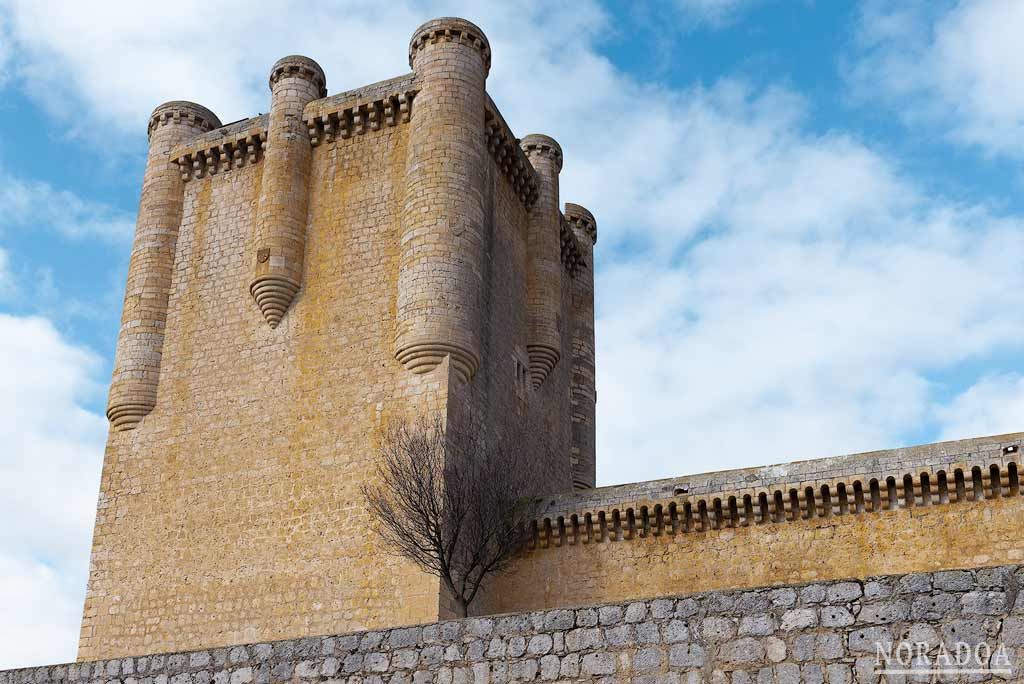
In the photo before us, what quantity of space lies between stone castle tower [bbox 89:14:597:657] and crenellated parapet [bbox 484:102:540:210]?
0.12 feet

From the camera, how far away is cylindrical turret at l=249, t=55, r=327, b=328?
731 inches

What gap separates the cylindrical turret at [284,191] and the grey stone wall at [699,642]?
1129cm

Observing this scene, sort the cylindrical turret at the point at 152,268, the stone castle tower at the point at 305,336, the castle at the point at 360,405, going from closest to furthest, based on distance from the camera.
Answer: the castle at the point at 360,405 < the stone castle tower at the point at 305,336 < the cylindrical turret at the point at 152,268

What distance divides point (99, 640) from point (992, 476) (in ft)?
41.2

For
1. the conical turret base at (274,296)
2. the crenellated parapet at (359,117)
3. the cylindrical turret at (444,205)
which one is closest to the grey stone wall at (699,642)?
the cylindrical turret at (444,205)

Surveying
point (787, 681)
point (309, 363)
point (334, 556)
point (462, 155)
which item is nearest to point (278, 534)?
point (334, 556)

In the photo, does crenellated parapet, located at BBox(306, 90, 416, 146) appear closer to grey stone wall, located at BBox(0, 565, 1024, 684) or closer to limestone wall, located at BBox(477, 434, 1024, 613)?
limestone wall, located at BBox(477, 434, 1024, 613)

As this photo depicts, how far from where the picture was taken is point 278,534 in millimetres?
16766

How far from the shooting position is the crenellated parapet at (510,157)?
19.8 m

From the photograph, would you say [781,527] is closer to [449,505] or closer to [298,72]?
[449,505]

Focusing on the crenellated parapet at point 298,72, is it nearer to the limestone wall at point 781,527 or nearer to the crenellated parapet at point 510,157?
the crenellated parapet at point 510,157

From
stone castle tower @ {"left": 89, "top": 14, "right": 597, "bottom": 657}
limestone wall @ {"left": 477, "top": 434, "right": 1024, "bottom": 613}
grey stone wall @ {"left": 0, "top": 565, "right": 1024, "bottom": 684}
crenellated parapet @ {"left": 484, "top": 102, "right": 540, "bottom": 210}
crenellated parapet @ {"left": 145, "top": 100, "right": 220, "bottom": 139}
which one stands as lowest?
grey stone wall @ {"left": 0, "top": 565, "right": 1024, "bottom": 684}

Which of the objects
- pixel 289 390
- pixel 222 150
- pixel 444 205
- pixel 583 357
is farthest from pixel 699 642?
pixel 583 357

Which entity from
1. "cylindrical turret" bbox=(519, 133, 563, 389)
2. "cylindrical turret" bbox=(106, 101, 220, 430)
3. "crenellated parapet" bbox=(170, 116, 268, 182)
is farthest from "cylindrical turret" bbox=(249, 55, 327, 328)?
"cylindrical turret" bbox=(519, 133, 563, 389)
